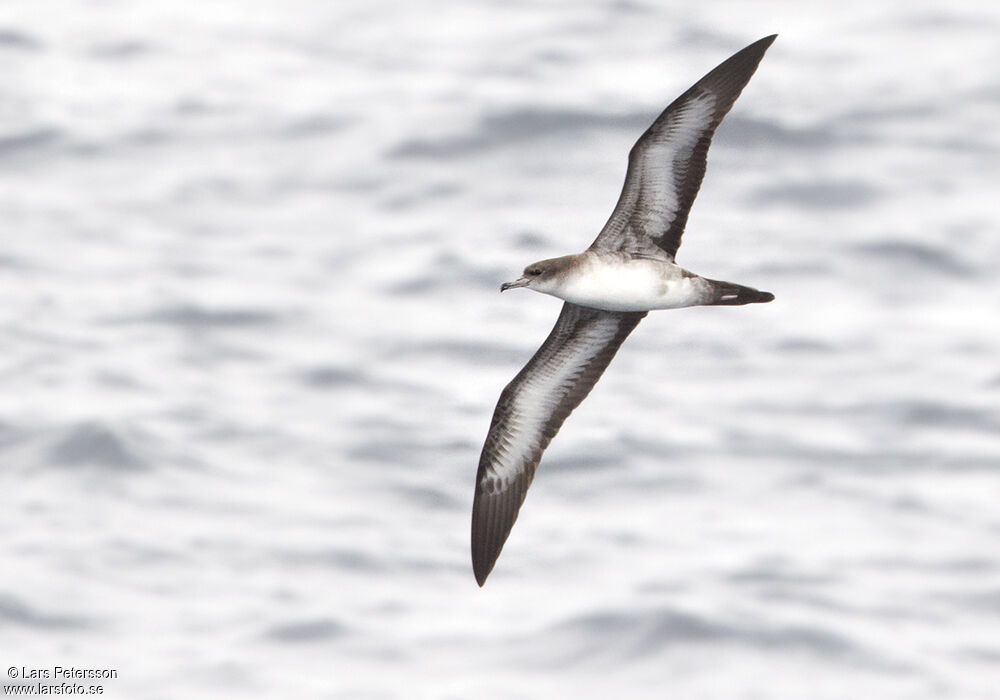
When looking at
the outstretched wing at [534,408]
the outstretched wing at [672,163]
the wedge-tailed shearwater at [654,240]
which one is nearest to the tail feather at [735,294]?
the wedge-tailed shearwater at [654,240]

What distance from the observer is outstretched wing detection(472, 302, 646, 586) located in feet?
38.7

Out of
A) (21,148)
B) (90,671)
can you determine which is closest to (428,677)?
(90,671)

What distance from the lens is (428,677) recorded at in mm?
17953

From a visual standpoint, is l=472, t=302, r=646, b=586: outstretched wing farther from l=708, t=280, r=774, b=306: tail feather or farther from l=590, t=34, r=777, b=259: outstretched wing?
l=708, t=280, r=774, b=306: tail feather

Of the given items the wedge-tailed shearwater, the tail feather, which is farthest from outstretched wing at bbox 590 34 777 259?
the tail feather

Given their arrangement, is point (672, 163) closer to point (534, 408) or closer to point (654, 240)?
point (654, 240)

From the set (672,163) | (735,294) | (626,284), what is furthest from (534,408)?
(672,163)

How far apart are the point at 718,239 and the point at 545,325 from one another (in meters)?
2.57

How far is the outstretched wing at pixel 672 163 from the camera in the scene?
1051cm

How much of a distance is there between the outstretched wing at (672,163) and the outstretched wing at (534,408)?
2.82ft

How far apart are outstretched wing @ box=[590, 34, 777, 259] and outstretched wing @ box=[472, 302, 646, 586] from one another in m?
0.86

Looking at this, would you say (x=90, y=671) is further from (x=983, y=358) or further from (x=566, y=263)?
(x=983, y=358)

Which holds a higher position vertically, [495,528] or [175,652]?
[495,528]

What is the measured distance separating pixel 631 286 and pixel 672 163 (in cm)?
75
